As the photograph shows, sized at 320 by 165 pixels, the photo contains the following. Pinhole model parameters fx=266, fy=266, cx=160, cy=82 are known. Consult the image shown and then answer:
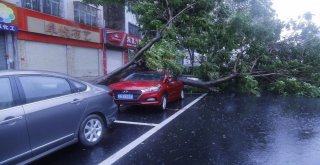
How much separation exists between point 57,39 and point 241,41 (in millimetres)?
10728

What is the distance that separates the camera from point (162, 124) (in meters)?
7.13

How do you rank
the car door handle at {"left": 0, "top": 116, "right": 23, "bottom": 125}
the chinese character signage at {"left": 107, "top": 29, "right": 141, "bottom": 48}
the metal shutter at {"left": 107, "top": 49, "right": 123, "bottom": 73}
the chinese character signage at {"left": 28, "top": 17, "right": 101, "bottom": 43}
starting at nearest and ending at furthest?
1. the car door handle at {"left": 0, "top": 116, "right": 23, "bottom": 125}
2. the chinese character signage at {"left": 28, "top": 17, "right": 101, "bottom": 43}
3. the chinese character signage at {"left": 107, "top": 29, "right": 141, "bottom": 48}
4. the metal shutter at {"left": 107, "top": 49, "right": 123, "bottom": 73}

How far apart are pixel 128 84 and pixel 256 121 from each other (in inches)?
165

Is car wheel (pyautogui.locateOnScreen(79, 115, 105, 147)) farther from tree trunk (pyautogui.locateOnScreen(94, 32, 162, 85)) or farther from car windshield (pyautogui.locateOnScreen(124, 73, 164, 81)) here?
tree trunk (pyautogui.locateOnScreen(94, 32, 162, 85))

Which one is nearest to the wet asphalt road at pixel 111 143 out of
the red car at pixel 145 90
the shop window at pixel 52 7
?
the red car at pixel 145 90

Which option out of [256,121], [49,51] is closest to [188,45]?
[256,121]

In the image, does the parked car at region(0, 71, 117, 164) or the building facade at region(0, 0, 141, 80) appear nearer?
the parked car at region(0, 71, 117, 164)

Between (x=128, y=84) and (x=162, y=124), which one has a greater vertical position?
(x=128, y=84)

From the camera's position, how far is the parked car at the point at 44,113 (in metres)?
3.66

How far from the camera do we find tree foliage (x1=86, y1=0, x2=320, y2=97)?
40.7 feet

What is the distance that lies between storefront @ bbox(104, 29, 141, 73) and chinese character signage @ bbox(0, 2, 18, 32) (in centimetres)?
892

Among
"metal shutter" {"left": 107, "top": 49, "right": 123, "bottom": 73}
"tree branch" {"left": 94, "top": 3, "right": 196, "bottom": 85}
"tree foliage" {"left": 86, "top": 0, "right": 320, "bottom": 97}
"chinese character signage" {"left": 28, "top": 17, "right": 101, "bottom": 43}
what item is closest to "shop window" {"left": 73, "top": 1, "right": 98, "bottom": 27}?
"chinese character signage" {"left": 28, "top": 17, "right": 101, "bottom": 43}

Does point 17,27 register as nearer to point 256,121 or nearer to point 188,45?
point 188,45

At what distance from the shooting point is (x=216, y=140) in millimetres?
5750
